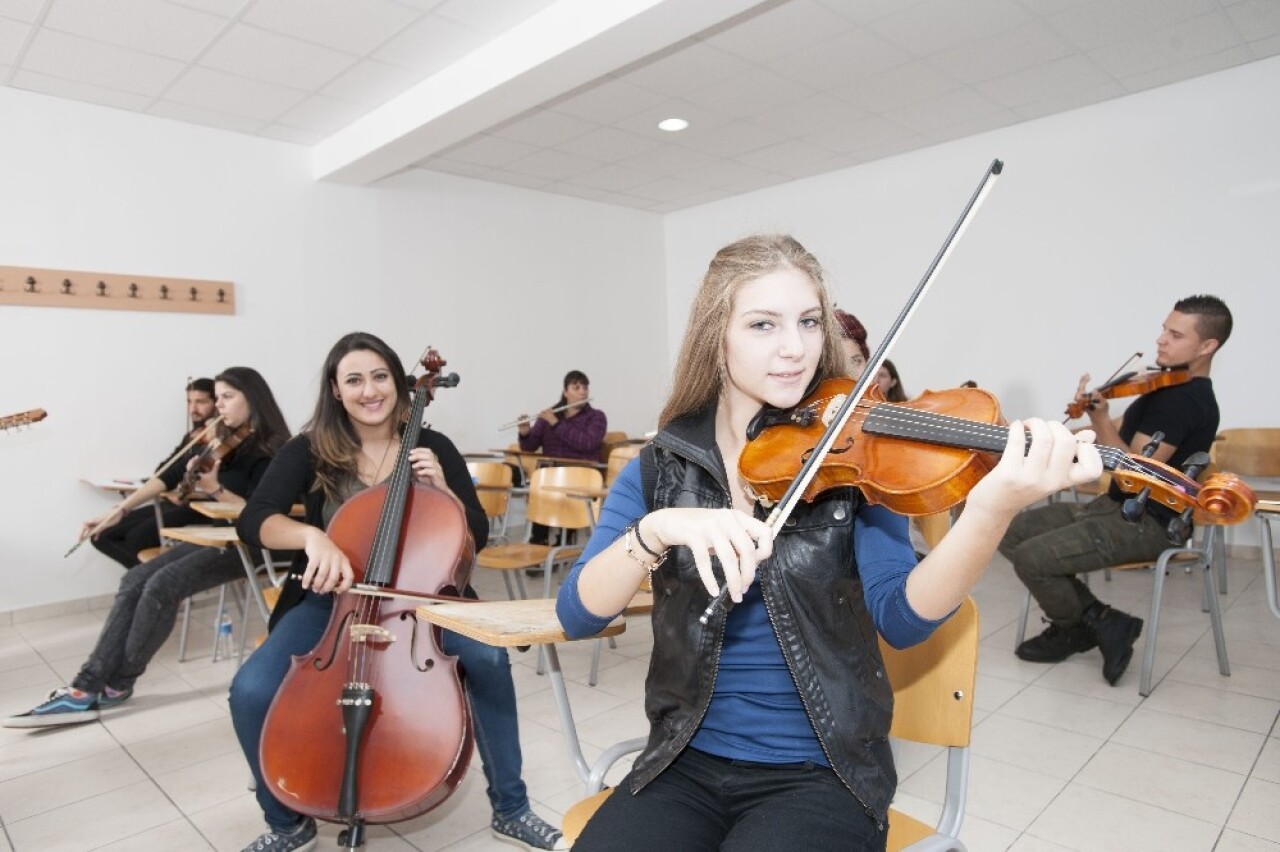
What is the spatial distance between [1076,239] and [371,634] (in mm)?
4818

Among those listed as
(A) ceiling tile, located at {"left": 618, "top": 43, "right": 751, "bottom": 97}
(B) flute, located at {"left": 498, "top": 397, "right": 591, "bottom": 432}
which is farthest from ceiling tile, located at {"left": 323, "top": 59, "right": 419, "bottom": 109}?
(B) flute, located at {"left": 498, "top": 397, "right": 591, "bottom": 432}

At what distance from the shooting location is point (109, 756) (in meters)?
2.39

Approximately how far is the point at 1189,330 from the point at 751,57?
91.4 inches

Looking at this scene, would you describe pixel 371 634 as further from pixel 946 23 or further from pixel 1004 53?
pixel 1004 53

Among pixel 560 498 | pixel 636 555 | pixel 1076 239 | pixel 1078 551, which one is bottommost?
pixel 1078 551

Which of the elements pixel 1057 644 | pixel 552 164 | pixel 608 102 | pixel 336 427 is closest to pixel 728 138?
pixel 608 102

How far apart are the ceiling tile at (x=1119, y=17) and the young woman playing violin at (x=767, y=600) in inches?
133

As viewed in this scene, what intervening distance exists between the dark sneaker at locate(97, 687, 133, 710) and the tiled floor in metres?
0.03

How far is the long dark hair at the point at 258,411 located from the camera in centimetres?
298

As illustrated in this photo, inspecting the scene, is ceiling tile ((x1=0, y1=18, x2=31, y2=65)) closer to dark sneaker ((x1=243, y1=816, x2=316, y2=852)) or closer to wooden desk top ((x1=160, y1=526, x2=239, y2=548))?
wooden desk top ((x1=160, y1=526, x2=239, y2=548))

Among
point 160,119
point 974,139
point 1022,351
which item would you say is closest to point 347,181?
point 160,119

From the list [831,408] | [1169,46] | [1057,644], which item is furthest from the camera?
[1169,46]

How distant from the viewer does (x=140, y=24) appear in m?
3.30

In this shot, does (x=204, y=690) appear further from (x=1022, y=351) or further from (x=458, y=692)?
(x=1022, y=351)
